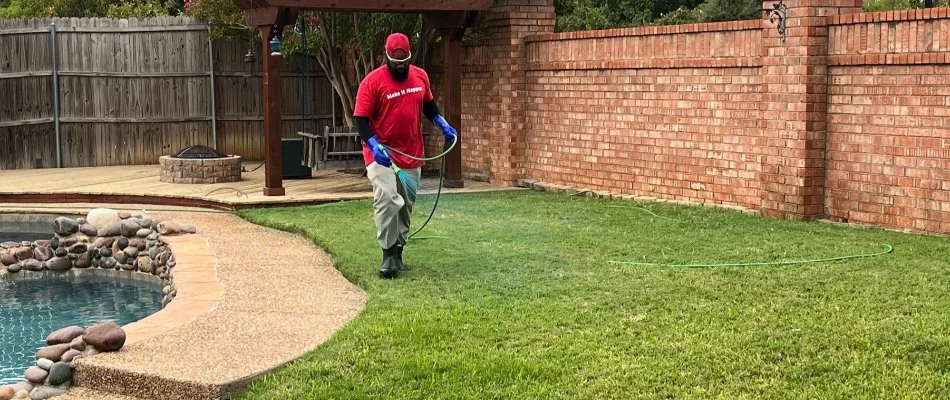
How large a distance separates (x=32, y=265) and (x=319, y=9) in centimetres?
440

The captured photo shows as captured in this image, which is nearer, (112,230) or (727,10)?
(112,230)

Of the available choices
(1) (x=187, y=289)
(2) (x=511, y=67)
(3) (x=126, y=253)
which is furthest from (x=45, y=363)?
(2) (x=511, y=67)

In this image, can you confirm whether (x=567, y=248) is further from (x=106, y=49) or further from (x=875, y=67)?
(x=106, y=49)

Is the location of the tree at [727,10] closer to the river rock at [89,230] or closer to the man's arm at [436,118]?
the river rock at [89,230]

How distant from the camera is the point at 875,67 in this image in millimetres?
10727

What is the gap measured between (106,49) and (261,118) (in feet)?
8.03

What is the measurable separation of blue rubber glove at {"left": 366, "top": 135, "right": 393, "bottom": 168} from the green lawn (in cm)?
80

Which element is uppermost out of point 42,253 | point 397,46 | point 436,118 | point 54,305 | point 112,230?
point 397,46

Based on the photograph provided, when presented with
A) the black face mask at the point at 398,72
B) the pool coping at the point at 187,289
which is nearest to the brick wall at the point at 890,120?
the black face mask at the point at 398,72

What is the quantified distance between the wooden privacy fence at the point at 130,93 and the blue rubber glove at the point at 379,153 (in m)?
9.05

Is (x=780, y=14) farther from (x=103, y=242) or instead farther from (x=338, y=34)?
(x=338, y=34)

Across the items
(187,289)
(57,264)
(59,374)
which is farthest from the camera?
(57,264)

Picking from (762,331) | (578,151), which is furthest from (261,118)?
(762,331)

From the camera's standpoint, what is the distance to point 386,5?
14.2 meters
